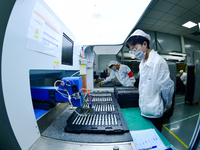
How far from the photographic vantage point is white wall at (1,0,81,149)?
369mm

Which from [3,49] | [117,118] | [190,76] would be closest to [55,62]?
[3,49]

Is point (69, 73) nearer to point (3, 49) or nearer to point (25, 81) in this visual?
point (25, 81)

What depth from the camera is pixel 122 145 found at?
0.46 m

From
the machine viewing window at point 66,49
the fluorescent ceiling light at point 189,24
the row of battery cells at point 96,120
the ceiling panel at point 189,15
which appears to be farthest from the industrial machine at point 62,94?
the fluorescent ceiling light at point 189,24

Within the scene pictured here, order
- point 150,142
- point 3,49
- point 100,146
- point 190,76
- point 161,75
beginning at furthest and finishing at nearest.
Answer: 1. point 190,76
2. point 161,75
3. point 150,142
4. point 100,146
5. point 3,49

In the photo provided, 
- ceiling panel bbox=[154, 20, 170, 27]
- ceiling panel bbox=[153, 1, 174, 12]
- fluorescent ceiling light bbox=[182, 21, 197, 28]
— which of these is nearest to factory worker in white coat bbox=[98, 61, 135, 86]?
ceiling panel bbox=[153, 1, 174, 12]

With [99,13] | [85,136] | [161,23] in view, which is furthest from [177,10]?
[85,136]

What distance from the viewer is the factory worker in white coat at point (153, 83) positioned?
920mm

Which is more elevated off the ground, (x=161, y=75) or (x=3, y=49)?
(x=3, y=49)

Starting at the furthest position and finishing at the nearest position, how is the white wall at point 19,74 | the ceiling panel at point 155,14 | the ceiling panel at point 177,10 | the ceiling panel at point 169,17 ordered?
1. the ceiling panel at point 169,17
2. the ceiling panel at point 155,14
3. the ceiling panel at point 177,10
4. the white wall at point 19,74

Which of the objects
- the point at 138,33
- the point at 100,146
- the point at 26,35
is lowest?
the point at 100,146

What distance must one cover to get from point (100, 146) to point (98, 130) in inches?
3.8

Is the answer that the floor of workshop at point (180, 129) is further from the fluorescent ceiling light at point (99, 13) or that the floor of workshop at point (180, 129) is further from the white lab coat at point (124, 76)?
the fluorescent ceiling light at point (99, 13)

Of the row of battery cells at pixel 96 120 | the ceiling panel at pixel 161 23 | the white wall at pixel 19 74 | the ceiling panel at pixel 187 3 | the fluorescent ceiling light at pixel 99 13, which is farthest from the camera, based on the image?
the ceiling panel at pixel 161 23
